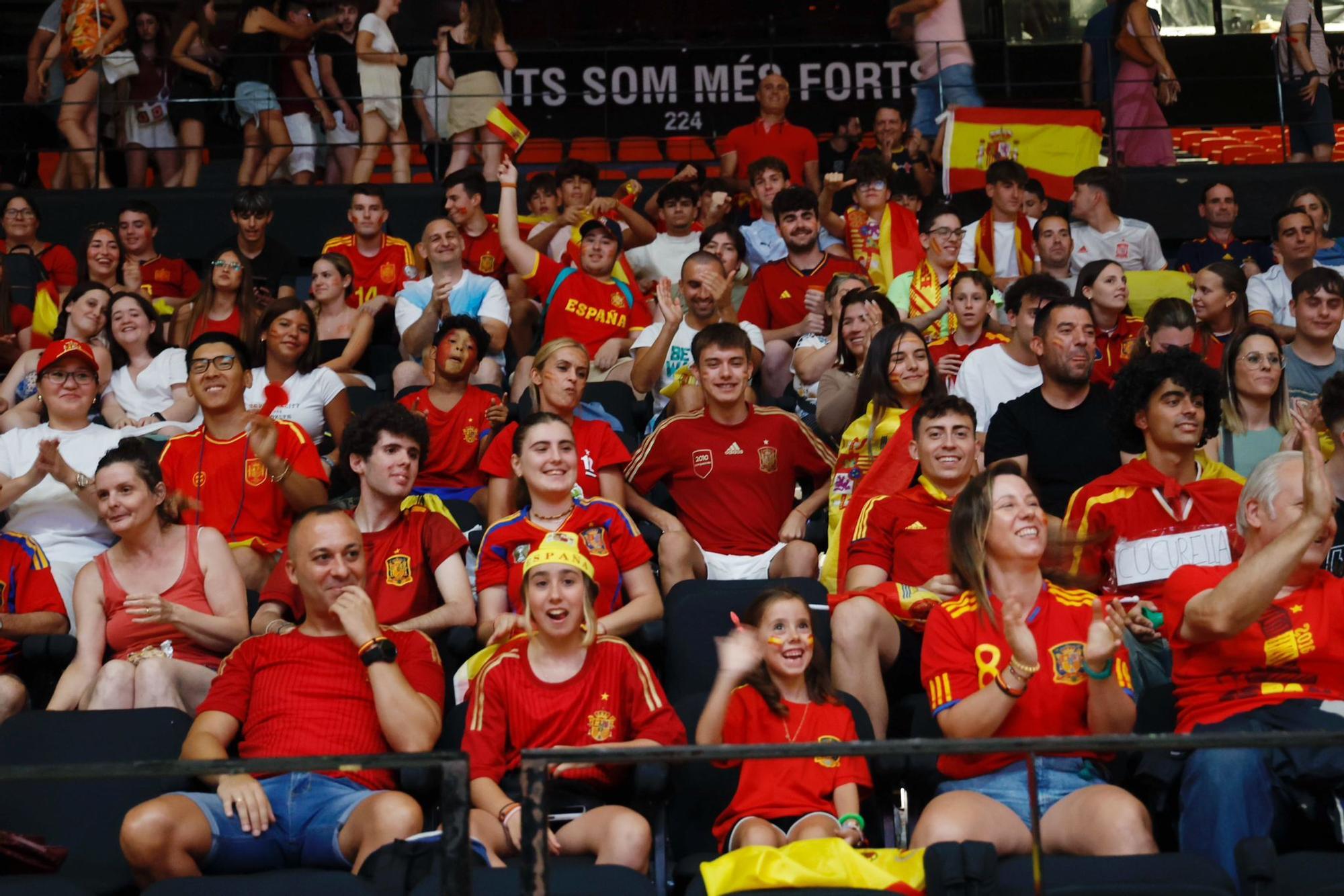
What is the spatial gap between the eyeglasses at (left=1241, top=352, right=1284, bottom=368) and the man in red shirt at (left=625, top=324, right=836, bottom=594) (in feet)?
4.54

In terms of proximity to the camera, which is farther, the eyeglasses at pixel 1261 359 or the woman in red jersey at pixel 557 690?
the eyeglasses at pixel 1261 359

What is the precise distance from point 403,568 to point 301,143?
18.2 feet

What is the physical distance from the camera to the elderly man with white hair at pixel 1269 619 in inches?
134

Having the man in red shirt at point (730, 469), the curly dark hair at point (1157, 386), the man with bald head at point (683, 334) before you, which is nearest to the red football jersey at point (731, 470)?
the man in red shirt at point (730, 469)

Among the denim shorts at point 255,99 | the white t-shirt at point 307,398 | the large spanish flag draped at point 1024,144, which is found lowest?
the white t-shirt at point 307,398

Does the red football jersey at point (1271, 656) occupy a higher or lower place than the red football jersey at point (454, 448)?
lower

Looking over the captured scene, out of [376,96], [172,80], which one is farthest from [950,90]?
[172,80]

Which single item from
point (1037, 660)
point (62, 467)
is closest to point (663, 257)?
point (62, 467)

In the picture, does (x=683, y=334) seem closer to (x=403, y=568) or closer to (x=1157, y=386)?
(x=403, y=568)

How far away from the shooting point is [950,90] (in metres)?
9.31

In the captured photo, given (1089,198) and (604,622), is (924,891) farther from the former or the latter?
(1089,198)

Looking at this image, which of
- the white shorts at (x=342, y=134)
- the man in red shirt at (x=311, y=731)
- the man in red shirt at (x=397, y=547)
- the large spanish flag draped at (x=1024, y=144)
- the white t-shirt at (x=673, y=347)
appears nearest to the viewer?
→ the man in red shirt at (x=311, y=731)

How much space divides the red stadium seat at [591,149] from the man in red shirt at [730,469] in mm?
5275

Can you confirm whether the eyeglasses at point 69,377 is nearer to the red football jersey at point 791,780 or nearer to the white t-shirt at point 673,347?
the white t-shirt at point 673,347
